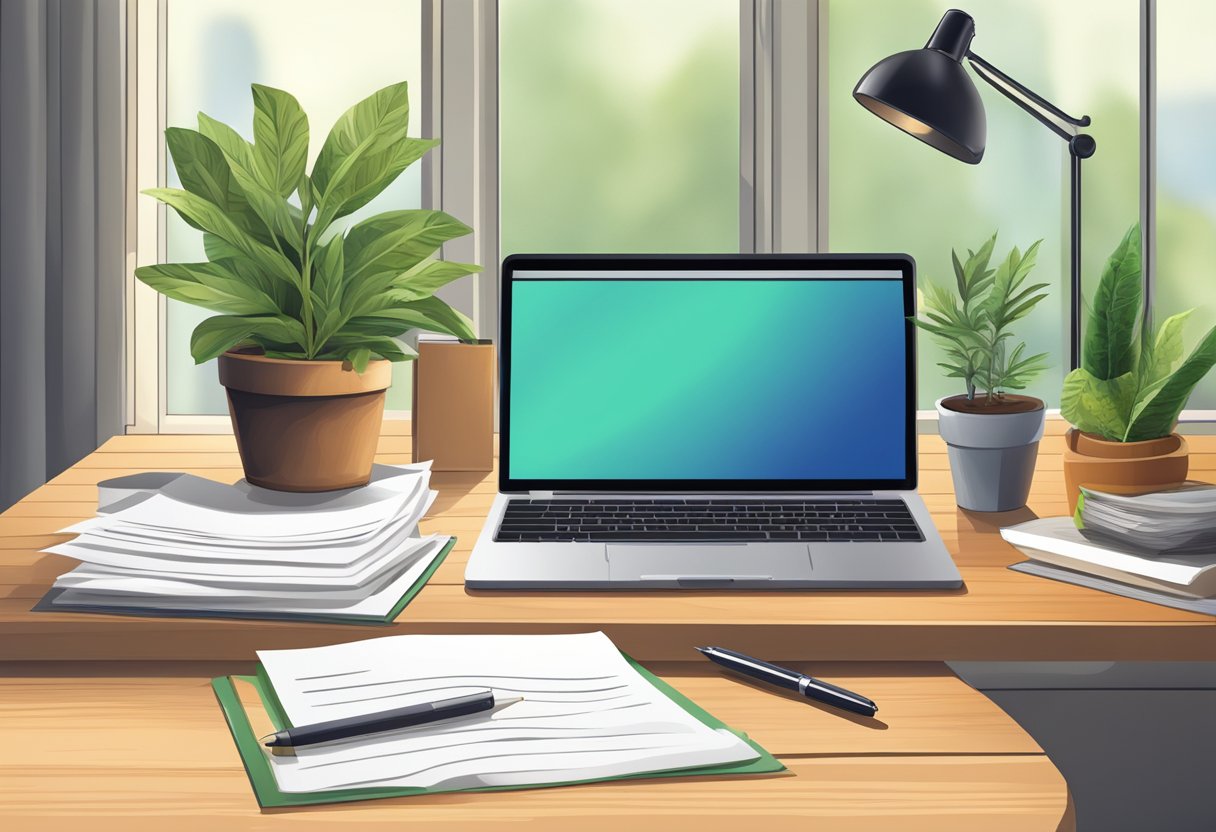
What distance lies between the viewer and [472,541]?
1.11 metres

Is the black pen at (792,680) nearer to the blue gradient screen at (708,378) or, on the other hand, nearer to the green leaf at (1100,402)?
the blue gradient screen at (708,378)

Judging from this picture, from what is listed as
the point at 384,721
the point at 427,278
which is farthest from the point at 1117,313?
the point at 384,721

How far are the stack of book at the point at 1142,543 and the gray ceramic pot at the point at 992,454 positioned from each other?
0.17 meters

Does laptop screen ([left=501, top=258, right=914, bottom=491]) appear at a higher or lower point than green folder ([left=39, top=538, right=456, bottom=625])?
higher

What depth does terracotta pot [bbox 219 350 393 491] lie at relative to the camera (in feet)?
3.82

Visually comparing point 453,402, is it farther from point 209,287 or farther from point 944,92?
point 944,92

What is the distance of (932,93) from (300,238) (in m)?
0.69

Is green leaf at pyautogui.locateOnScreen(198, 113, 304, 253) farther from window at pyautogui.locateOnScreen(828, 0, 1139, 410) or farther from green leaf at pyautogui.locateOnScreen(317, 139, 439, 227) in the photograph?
window at pyautogui.locateOnScreen(828, 0, 1139, 410)

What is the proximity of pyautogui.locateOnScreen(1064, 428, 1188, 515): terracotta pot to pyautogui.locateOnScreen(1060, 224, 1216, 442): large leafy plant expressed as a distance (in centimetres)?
1

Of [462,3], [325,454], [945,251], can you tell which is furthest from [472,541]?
[945,251]

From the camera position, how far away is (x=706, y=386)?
1.21 meters

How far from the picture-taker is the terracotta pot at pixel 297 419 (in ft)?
3.82

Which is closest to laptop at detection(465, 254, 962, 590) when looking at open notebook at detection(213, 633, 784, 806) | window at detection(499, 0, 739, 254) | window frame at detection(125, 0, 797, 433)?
open notebook at detection(213, 633, 784, 806)

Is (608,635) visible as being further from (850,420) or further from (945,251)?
(945,251)
